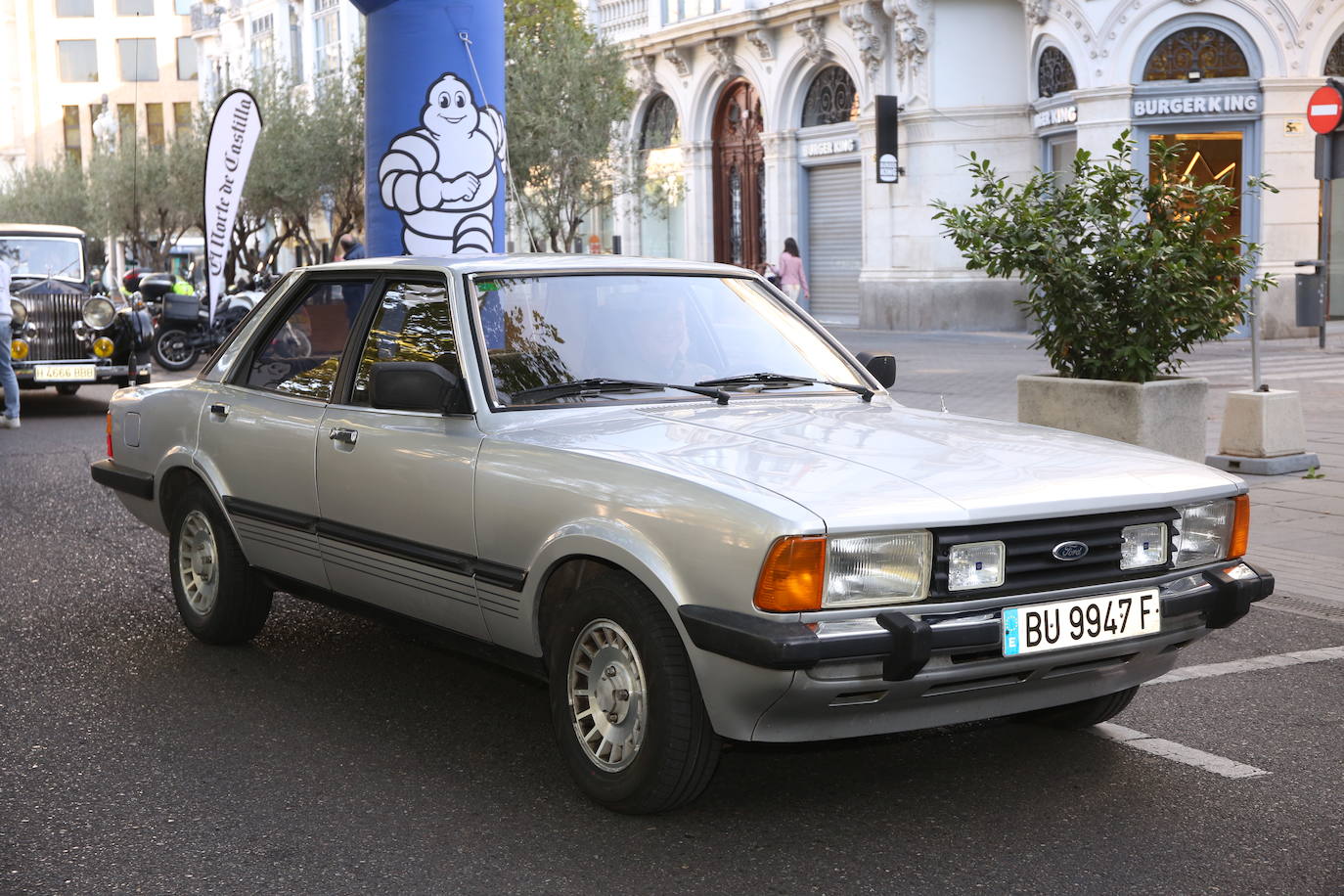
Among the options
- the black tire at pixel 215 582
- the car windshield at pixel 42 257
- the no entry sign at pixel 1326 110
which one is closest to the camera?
the black tire at pixel 215 582

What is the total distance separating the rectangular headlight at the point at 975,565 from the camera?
153 inches

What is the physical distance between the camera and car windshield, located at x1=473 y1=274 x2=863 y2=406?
16.2 ft

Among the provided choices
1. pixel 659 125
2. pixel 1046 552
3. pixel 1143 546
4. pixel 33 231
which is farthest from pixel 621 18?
pixel 1046 552

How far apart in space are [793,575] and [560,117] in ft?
88.0

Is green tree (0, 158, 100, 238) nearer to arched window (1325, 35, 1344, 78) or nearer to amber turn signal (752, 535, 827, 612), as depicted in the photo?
arched window (1325, 35, 1344, 78)

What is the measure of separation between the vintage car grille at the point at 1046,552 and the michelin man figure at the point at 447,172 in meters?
8.94

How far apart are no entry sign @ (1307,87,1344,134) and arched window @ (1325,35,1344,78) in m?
7.67

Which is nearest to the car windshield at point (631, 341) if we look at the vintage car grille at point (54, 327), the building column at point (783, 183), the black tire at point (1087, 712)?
the black tire at point (1087, 712)

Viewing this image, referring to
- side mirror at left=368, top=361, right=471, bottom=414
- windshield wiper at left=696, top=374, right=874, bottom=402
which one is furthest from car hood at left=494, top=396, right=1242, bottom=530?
side mirror at left=368, top=361, right=471, bottom=414

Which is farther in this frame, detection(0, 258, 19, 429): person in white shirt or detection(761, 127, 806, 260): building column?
detection(761, 127, 806, 260): building column

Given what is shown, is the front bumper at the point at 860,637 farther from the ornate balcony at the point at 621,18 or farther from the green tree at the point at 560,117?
the ornate balcony at the point at 621,18

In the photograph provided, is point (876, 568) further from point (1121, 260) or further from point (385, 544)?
point (1121, 260)

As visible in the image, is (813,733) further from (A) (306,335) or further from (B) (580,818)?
(A) (306,335)

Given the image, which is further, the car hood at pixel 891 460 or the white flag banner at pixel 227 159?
the white flag banner at pixel 227 159
